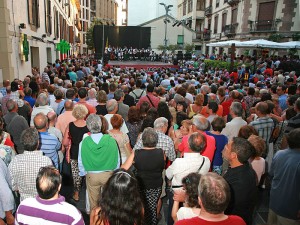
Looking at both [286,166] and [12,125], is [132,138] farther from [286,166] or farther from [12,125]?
[286,166]

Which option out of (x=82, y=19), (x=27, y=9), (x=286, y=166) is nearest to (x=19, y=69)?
(x=27, y=9)

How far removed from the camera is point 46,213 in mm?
1947

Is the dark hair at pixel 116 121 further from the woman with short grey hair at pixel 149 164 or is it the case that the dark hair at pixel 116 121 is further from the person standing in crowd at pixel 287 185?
the person standing in crowd at pixel 287 185

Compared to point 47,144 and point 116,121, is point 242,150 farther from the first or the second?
point 47,144

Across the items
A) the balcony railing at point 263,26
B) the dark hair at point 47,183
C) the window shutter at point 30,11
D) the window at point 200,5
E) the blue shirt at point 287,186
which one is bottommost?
the blue shirt at point 287,186

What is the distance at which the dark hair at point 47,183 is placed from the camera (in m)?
1.98

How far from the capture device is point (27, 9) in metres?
11.1

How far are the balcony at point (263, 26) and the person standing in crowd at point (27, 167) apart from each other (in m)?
21.3

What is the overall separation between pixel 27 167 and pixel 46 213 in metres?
0.90

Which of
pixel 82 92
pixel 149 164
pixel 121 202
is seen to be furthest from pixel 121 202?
pixel 82 92

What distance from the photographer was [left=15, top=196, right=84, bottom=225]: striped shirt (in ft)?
6.36

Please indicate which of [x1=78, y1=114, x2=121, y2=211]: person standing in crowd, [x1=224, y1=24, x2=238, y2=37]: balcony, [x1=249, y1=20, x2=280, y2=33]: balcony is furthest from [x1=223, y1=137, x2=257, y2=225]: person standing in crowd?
[x1=224, y1=24, x2=238, y2=37]: balcony

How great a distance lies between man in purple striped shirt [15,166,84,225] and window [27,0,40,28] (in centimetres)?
1123

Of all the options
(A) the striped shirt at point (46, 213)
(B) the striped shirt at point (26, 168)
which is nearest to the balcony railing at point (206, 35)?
(B) the striped shirt at point (26, 168)
